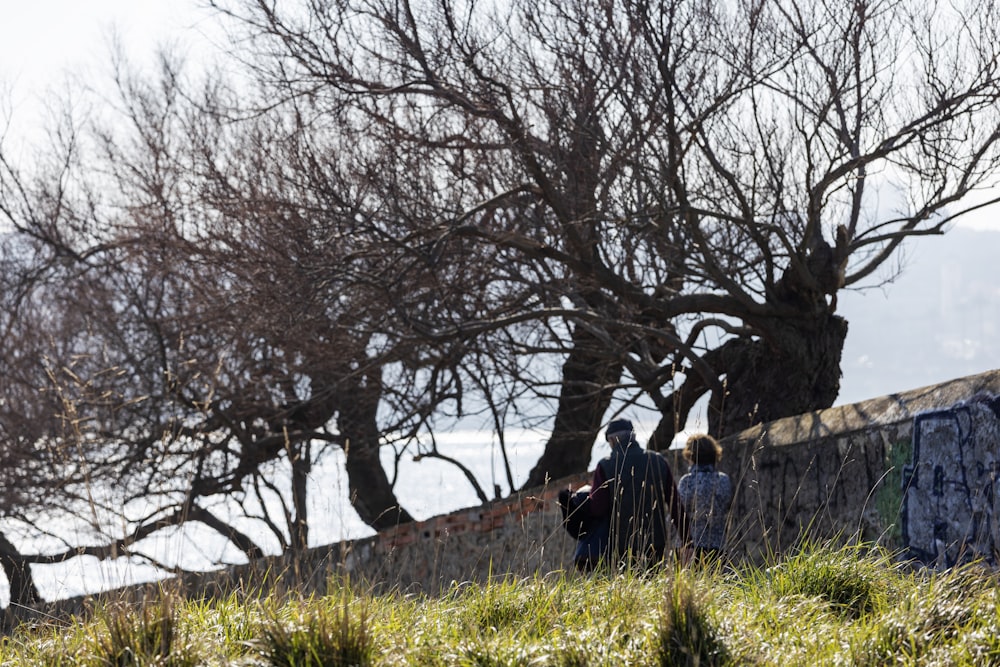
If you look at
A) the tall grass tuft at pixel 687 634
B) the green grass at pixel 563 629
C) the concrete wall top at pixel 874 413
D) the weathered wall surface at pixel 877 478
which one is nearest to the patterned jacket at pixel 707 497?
the weathered wall surface at pixel 877 478

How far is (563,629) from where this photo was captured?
4141 mm

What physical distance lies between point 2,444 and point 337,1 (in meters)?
7.54

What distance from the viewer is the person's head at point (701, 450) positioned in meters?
6.48

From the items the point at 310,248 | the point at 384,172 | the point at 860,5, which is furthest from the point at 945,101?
the point at 310,248

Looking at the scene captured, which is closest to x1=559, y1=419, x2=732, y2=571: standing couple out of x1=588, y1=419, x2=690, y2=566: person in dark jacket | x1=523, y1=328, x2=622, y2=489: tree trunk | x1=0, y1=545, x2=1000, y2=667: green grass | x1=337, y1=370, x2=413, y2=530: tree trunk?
x1=588, y1=419, x2=690, y2=566: person in dark jacket

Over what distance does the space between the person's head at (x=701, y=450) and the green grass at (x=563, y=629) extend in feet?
5.87

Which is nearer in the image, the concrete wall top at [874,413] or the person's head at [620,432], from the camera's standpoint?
the person's head at [620,432]

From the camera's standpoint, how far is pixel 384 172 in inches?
403

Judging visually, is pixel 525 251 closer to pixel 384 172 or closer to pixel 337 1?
pixel 384 172

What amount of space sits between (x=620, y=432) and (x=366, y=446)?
7.77 m

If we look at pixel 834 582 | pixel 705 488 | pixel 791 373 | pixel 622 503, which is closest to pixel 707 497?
pixel 705 488

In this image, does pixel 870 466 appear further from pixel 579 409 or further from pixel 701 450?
pixel 579 409

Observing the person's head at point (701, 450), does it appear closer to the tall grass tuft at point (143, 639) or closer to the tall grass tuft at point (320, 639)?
the tall grass tuft at point (320, 639)

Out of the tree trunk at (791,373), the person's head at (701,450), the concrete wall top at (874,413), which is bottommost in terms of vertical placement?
the person's head at (701,450)
